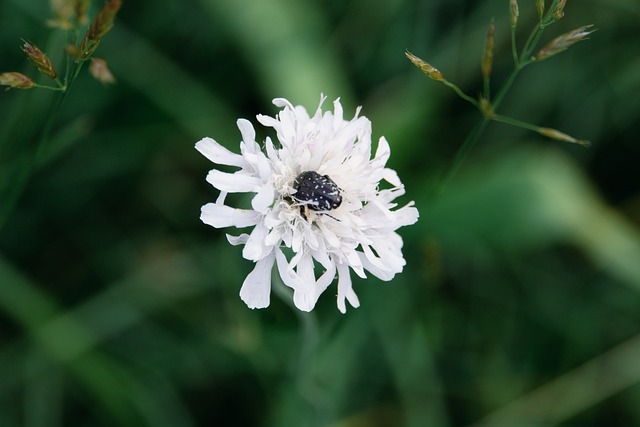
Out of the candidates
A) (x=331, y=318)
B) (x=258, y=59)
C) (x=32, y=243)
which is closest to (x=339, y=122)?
(x=331, y=318)

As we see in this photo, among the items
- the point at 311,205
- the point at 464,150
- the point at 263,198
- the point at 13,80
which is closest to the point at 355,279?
the point at 464,150

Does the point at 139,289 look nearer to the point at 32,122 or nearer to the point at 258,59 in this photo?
the point at 32,122

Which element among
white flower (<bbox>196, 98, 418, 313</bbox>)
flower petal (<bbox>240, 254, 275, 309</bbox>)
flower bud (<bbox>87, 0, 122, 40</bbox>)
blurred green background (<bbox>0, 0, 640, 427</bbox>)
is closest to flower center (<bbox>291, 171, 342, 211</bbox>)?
white flower (<bbox>196, 98, 418, 313</bbox>)

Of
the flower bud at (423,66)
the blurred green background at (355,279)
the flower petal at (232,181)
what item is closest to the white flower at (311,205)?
the flower petal at (232,181)

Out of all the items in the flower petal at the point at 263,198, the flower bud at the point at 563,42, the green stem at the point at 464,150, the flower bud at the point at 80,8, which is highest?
the flower bud at the point at 563,42

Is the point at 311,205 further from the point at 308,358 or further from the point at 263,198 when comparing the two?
the point at 308,358

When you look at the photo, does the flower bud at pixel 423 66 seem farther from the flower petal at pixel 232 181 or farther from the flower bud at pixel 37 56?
the flower bud at pixel 37 56
